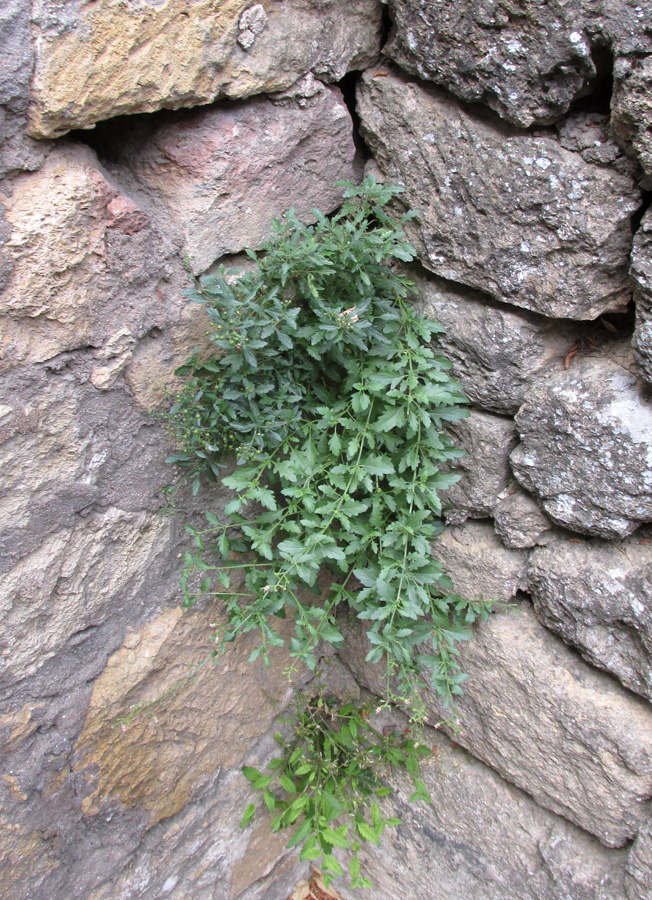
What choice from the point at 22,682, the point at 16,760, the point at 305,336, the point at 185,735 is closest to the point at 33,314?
the point at 305,336

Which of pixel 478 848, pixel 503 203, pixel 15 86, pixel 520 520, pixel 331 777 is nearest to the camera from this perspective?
pixel 15 86

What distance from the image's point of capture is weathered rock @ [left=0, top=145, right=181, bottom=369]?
1393 millimetres

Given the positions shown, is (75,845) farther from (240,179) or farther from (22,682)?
(240,179)

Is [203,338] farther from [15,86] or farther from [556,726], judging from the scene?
[556,726]

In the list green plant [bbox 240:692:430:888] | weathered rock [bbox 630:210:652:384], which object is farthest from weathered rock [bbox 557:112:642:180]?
green plant [bbox 240:692:430:888]

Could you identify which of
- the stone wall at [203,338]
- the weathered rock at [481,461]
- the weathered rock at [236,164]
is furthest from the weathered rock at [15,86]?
the weathered rock at [481,461]

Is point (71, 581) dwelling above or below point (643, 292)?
below

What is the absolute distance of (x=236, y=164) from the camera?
5.61 ft

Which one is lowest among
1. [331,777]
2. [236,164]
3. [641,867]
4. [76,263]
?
[331,777]

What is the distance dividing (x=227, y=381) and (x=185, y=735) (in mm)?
1445

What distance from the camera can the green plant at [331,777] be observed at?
2.44m

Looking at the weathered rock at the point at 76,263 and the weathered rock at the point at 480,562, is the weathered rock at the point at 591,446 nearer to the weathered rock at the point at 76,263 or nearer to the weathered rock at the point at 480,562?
the weathered rock at the point at 480,562

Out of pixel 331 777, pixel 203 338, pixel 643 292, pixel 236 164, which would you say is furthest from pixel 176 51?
pixel 331 777

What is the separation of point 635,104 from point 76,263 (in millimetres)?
1426
